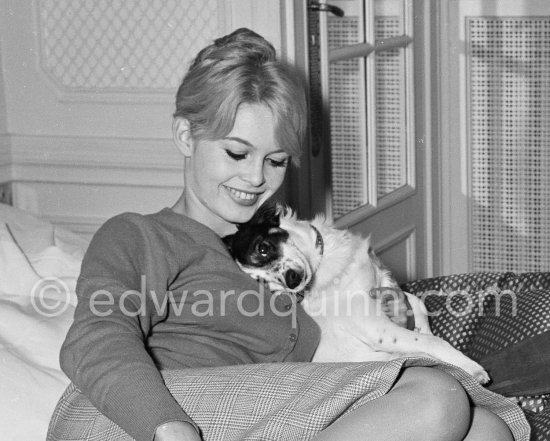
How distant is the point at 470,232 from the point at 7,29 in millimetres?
1930

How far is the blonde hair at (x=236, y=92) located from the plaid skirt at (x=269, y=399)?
44 cm

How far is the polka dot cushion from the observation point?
1.72m

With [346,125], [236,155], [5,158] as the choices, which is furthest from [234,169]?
[346,125]

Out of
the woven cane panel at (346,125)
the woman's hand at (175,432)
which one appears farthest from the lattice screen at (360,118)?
the woman's hand at (175,432)

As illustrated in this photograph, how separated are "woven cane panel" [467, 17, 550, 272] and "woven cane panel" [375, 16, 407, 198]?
0.44 metres

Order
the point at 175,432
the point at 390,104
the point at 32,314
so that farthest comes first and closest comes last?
the point at 390,104, the point at 32,314, the point at 175,432

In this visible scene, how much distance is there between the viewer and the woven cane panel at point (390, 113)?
319 centimetres

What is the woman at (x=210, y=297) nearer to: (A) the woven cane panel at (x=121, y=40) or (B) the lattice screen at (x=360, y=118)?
(A) the woven cane panel at (x=121, y=40)

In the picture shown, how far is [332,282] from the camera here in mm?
1791

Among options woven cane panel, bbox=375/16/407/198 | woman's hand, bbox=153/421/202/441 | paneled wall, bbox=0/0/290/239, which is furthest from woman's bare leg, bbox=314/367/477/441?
woven cane panel, bbox=375/16/407/198

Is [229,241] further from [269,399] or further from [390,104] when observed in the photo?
[390,104]

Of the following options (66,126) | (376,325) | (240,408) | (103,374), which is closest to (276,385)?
(240,408)

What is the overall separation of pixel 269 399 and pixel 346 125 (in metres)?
1.82

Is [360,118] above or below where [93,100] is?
below
